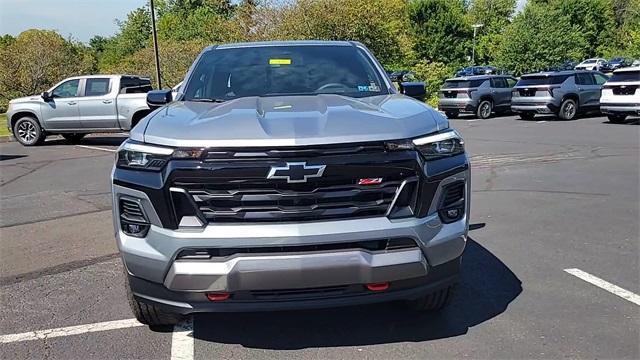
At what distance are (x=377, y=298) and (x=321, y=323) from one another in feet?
2.70

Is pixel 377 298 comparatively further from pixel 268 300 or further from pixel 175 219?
pixel 175 219

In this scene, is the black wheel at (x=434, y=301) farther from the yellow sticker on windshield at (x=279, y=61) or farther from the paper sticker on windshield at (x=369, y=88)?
the yellow sticker on windshield at (x=279, y=61)

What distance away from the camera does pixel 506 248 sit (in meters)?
5.35

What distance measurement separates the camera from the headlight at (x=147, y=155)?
2.96m

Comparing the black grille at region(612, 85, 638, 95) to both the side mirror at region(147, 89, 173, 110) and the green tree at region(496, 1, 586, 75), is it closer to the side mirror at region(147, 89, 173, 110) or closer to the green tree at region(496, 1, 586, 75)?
the side mirror at region(147, 89, 173, 110)

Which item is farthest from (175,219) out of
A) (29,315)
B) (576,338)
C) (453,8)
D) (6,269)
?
(453,8)

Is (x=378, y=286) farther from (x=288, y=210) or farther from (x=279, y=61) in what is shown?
(x=279, y=61)

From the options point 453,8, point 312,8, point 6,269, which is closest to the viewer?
point 6,269

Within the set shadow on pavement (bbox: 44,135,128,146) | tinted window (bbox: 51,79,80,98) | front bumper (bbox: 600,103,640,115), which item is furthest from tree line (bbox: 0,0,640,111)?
tinted window (bbox: 51,79,80,98)

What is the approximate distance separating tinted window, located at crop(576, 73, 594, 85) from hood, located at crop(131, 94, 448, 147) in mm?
18407

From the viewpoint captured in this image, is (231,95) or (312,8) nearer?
(231,95)

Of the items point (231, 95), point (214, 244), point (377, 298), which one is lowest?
point (377, 298)

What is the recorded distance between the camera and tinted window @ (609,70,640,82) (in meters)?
16.3

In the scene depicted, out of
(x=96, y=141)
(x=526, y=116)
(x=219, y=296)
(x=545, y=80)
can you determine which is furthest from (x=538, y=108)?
(x=219, y=296)
